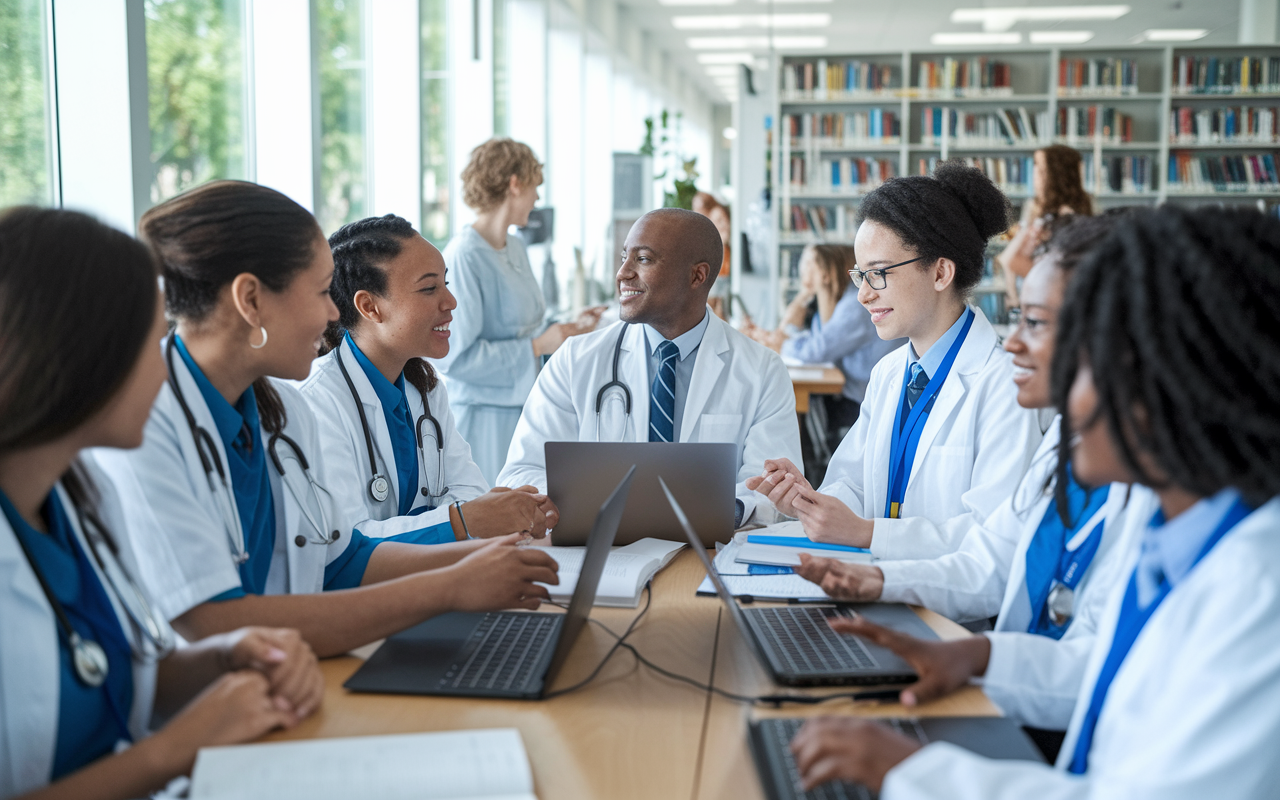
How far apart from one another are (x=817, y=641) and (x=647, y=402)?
115 centimetres

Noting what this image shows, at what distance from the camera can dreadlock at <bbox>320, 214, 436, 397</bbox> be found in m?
2.10

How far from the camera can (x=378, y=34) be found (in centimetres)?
470

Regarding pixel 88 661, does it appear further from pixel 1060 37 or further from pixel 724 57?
pixel 724 57

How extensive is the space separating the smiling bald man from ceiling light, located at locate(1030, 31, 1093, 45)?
31.1ft

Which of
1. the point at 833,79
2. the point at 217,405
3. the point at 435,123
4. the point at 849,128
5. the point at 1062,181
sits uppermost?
the point at 833,79

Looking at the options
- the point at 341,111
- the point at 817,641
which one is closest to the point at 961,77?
the point at 341,111

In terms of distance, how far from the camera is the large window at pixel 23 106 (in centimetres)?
219

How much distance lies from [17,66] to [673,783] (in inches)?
89.9

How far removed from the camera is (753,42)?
11.4m

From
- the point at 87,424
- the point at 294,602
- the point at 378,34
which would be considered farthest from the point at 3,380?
the point at 378,34

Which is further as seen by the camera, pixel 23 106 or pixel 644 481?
pixel 23 106

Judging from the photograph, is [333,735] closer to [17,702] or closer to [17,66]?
[17,702]

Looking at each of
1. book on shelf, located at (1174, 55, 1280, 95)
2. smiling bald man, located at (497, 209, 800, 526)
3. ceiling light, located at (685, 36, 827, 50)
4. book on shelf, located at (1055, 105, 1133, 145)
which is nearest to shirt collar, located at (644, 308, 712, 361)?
smiling bald man, located at (497, 209, 800, 526)

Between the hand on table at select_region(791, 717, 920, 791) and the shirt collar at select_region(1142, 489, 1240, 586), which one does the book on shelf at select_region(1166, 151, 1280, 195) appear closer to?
the shirt collar at select_region(1142, 489, 1240, 586)
